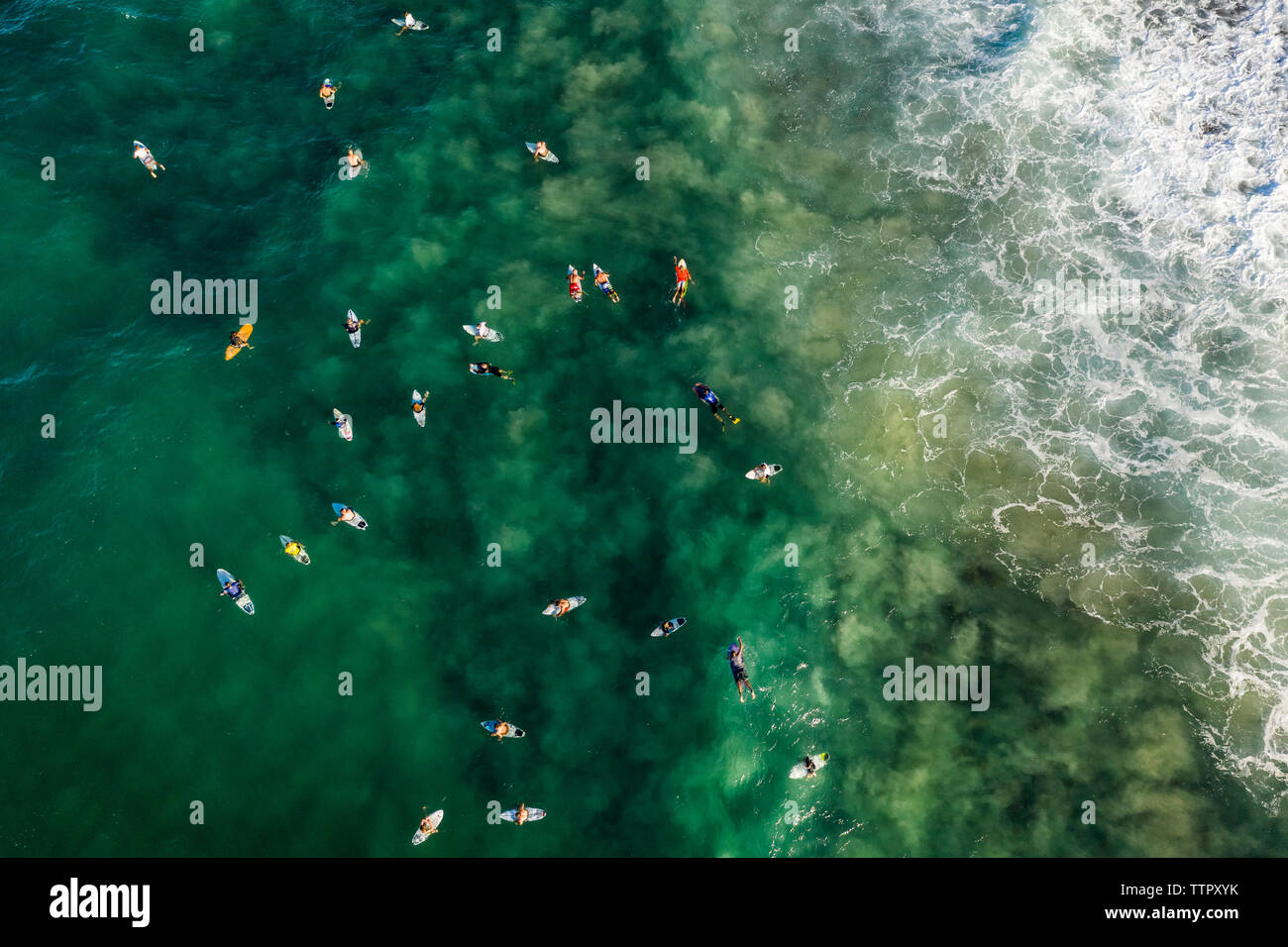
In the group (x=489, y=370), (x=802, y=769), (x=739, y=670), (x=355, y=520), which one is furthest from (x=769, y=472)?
(x=355, y=520)

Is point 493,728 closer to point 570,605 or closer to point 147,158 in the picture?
point 570,605

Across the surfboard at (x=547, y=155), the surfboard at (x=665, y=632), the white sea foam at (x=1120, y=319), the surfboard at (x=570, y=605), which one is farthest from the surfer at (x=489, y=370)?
the white sea foam at (x=1120, y=319)

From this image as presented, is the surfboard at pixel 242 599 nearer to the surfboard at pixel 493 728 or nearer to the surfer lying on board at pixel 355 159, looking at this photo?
the surfboard at pixel 493 728

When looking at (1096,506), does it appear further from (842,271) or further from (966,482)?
(842,271)

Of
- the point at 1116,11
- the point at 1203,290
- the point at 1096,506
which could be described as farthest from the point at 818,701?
the point at 1116,11
